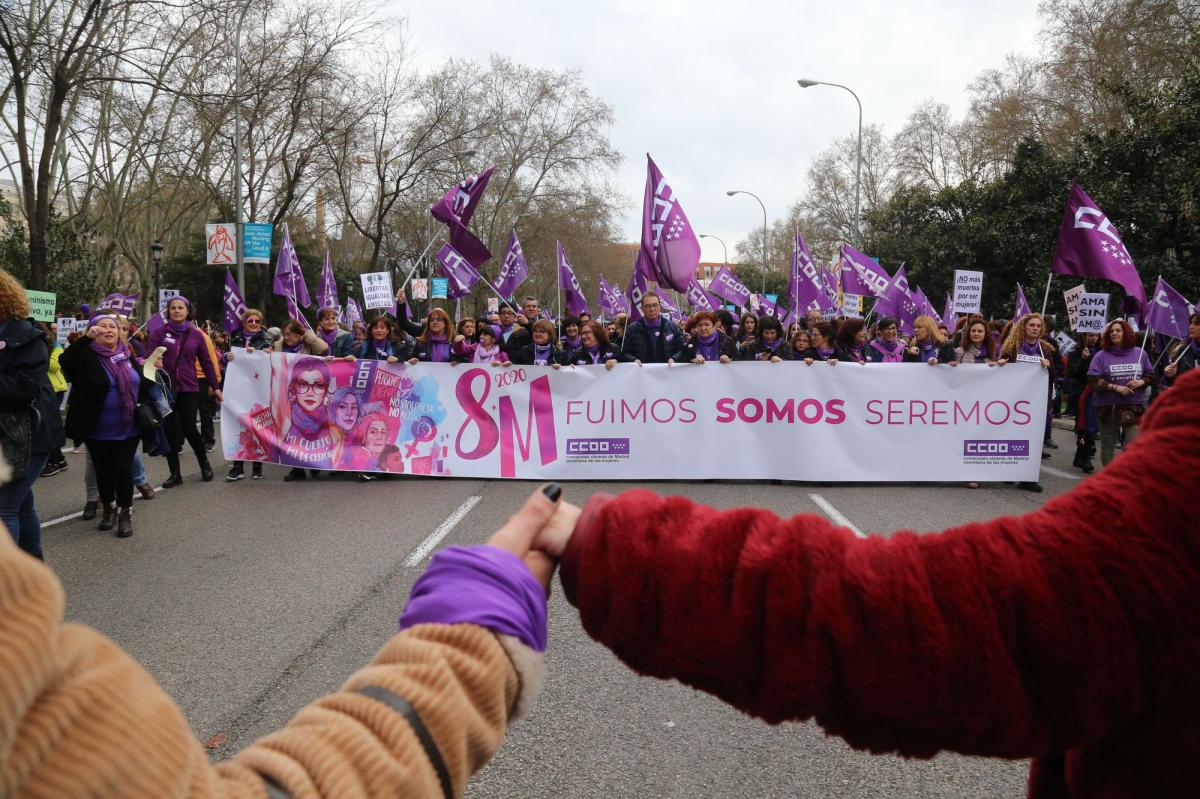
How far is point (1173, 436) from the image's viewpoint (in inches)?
37.0

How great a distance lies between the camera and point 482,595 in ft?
3.70

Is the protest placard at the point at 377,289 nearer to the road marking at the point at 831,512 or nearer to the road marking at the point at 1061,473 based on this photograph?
the road marking at the point at 831,512

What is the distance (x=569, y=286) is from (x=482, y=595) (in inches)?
689

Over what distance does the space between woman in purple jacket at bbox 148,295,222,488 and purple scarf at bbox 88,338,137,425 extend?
2.33 metres

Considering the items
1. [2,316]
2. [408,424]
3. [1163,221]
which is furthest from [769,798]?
[1163,221]

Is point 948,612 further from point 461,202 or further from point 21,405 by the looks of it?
point 461,202

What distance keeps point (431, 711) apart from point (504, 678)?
5.0 inches

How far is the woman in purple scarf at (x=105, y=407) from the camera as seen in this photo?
6625 mm

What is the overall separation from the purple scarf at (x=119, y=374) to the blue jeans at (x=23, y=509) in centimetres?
134

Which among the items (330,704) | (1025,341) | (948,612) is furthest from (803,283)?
(330,704)

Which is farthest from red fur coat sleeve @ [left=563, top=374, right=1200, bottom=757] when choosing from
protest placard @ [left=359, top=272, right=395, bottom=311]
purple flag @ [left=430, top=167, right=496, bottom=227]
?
protest placard @ [left=359, top=272, right=395, bottom=311]

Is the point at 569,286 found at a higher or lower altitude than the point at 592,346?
higher

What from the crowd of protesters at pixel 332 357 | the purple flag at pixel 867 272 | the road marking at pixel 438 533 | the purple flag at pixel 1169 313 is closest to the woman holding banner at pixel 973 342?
the crowd of protesters at pixel 332 357

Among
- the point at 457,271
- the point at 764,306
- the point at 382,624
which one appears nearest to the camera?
the point at 382,624
